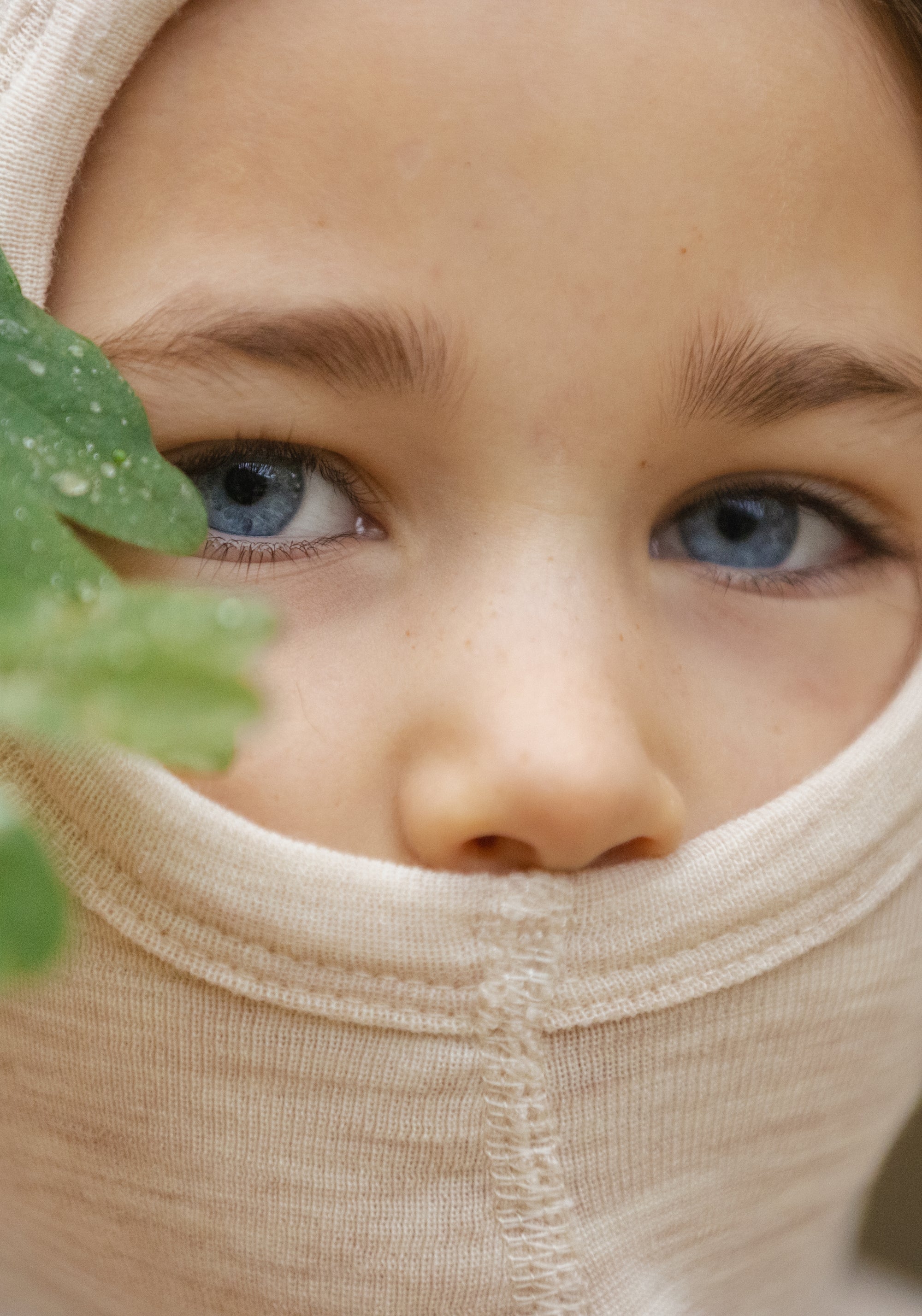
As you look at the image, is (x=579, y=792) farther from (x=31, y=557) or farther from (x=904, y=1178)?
(x=904, y=1178)

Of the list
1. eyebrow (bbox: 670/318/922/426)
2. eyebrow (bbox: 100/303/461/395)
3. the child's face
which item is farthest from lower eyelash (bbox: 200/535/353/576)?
eyebrow (bbox: 670/318/922/426)

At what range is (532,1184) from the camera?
2.15 feet

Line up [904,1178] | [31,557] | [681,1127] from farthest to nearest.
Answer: [904,1178] < [681,1127] < [31,557]

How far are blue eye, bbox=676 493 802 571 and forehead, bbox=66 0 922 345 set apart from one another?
0.54ft

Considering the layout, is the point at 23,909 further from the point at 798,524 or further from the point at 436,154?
the point at 798,524

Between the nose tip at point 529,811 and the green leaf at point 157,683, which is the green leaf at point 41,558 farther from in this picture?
the nose tip at point 529,811

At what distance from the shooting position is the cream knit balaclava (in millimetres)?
614

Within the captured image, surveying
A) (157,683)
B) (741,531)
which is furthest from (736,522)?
(157,683)

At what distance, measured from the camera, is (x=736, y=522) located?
80 centimetres

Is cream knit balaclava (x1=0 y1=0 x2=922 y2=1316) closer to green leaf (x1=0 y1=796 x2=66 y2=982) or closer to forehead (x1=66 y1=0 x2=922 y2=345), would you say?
forehead (x1=66 y1=0 x2=922 y2=345)

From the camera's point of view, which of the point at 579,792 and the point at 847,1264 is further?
the point at 847,1264

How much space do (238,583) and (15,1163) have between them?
13.0 inches

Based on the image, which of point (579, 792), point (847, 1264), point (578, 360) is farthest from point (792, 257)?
point (847, 1264)

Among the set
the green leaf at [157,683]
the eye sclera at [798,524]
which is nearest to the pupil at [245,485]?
the eye sclera at [798,524]
